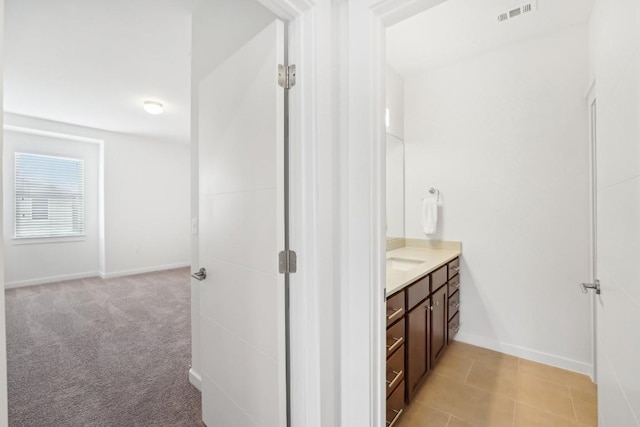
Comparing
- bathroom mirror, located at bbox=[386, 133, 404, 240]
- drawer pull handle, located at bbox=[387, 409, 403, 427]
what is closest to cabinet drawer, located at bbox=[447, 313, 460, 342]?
bathroom mirror, located at bbox=[386, 133, 404, 240]

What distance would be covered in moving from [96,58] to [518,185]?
4009mm

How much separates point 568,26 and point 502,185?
1.29 meters

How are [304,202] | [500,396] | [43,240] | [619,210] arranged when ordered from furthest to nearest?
[43,240], [500,396], [304,202], [619,210]

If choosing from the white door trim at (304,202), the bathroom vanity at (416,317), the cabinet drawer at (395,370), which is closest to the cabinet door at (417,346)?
the bathroom vanity at (416,317)

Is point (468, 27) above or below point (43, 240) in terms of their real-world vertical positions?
above

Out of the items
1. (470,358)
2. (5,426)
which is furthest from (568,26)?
(5,426)

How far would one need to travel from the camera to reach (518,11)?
2039 millimetres

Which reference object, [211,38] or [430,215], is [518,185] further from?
[211,38]

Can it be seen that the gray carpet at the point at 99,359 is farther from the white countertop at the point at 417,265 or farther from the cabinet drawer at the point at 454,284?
the cabinet drawer at the point at 454,284

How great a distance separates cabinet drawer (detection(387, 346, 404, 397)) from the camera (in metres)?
1.52

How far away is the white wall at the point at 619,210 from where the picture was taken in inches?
25.6

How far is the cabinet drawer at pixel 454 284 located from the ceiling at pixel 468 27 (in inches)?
80.1

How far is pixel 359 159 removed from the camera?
1157 mm

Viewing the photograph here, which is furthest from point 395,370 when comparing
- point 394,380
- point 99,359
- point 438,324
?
point 99,359
